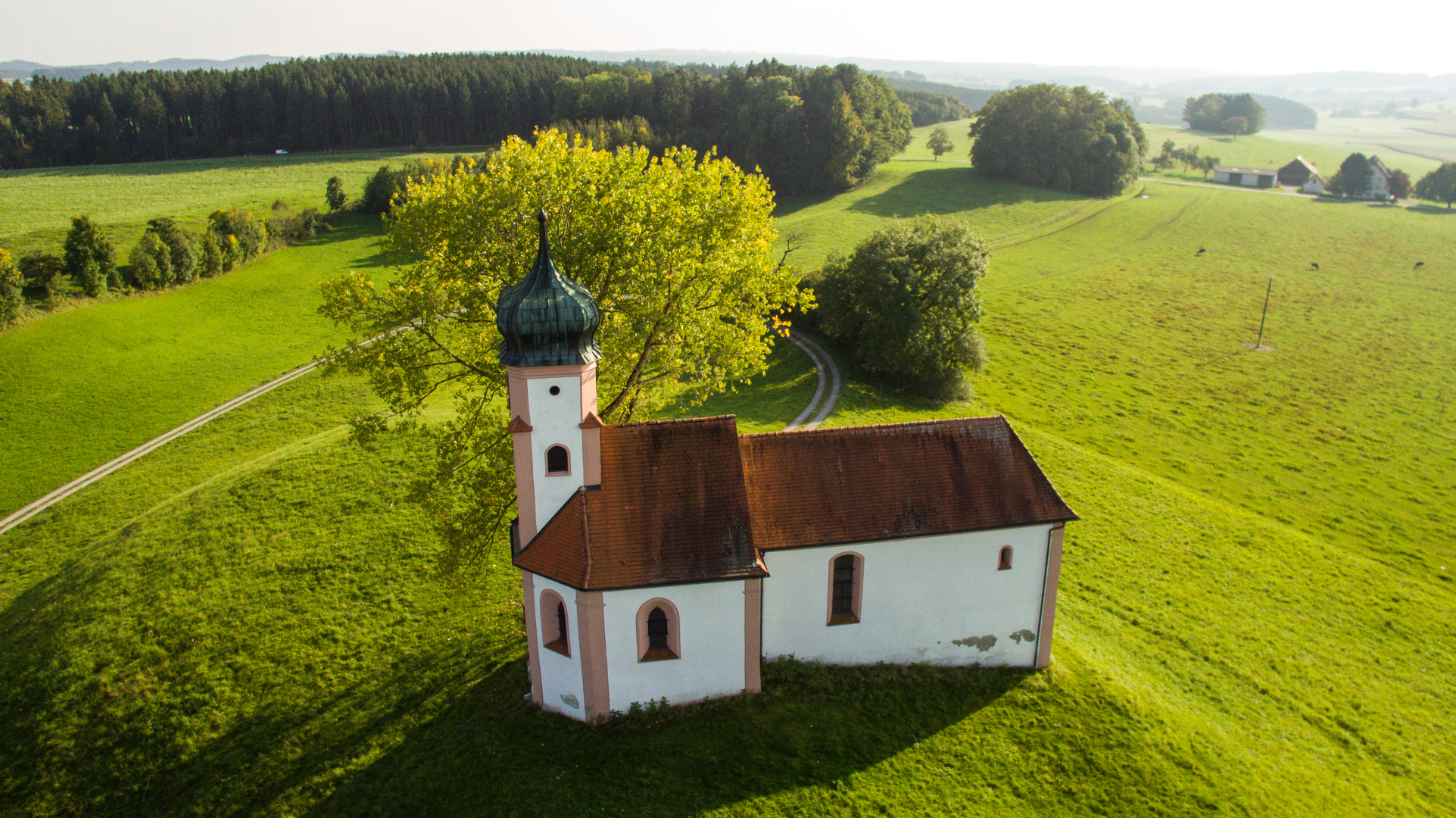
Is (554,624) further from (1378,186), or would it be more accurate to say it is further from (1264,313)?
(1378,186)

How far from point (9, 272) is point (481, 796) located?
55230mm

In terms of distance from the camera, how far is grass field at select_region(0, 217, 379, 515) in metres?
43.5

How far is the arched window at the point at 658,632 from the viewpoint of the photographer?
68.1ft

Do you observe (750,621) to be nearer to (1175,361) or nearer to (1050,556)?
(1050,556)

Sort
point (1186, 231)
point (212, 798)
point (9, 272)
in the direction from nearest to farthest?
point (212, 798) → point (9, 272) → point (1186, 231)

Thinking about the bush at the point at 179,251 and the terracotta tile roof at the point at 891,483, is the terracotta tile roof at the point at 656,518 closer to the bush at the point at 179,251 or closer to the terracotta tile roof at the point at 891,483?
the terracotta tile roof at the point at 891,483

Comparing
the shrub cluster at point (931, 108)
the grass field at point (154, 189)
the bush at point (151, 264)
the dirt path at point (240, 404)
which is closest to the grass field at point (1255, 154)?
the shrub cluster at point (931, 108)

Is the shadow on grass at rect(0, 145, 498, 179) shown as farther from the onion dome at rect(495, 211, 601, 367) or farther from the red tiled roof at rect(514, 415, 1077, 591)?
the red tiled roof at rect(514, 415, 1077, 591)

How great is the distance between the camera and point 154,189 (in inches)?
3428

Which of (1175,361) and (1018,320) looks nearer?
(1175,361)

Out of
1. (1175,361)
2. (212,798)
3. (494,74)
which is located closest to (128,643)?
(212,798)

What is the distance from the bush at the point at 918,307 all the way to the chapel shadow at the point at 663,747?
25640 millimetres

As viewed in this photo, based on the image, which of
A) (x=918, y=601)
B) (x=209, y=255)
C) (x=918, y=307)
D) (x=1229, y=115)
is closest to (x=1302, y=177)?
(x=1229, y=115)

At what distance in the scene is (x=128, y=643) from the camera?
25297 millimetres
